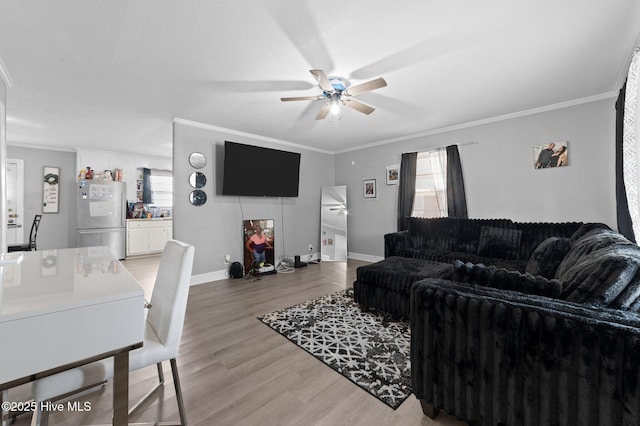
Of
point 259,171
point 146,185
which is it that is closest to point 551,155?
point 259,171

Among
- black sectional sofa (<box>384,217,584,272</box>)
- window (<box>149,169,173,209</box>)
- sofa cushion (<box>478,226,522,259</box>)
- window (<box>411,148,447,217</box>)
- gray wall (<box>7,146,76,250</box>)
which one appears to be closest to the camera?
black sectional sofa (<box>384,217,584,272</box>)

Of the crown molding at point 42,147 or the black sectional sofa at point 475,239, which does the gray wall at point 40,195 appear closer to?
the crown molding at point 42,147

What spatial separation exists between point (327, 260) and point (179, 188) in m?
3.18

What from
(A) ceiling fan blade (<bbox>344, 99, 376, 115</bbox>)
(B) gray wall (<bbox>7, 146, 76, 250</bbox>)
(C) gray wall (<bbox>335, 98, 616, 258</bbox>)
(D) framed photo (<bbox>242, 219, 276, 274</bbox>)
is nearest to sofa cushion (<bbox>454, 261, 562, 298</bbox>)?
(A) ceiling fan blade (<bbox>344, 99, 376, 115</bbox>)

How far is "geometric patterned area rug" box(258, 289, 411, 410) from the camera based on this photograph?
1.83 meters

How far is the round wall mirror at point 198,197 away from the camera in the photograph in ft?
13.5

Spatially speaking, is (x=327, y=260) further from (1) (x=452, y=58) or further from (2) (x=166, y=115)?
(1) (x=452, y=58)

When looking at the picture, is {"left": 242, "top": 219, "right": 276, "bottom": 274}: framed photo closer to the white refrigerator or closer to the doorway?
the white refrigerator

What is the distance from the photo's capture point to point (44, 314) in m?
0.79

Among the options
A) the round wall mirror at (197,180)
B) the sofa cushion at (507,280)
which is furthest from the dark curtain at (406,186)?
the round wall mirror at (197,180)

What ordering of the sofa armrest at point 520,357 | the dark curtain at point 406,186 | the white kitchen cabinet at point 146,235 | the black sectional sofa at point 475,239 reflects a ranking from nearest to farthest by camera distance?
the sofa armrest at point 520,357 → the black sectional sofa at point 475,239 → the dark curtain at point 406,186 → the white kitchen cabinet at point 146,235

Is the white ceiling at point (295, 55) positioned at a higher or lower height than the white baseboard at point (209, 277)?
higher

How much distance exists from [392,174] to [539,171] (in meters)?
2.26

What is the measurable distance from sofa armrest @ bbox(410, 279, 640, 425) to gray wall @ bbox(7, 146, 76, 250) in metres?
7.36
